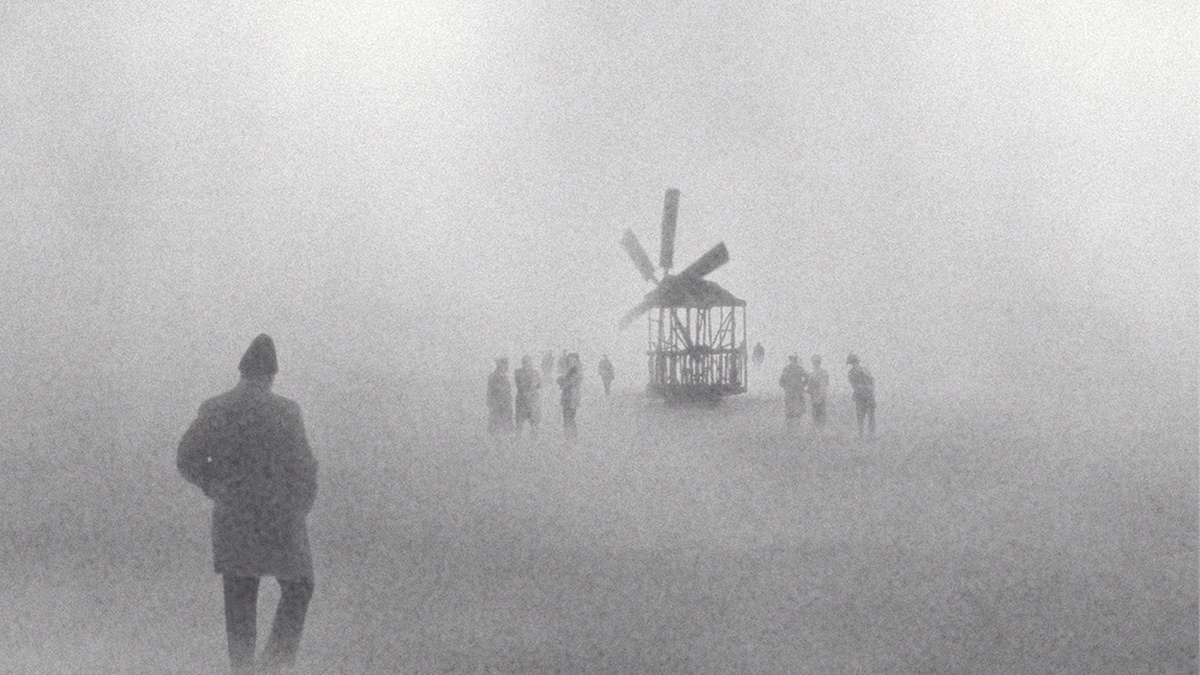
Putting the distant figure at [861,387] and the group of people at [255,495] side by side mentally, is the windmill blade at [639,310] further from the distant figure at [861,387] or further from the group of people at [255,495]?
the group of people at [255,495]

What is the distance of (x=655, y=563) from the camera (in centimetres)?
1016

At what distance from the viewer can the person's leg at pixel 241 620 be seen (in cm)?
605

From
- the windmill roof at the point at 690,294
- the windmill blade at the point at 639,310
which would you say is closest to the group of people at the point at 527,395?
the windmill roof at the point at 690,294

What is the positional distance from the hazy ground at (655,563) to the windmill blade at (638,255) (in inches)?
814

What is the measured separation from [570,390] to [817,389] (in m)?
5.28

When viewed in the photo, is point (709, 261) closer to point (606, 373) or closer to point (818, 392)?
point (606, 373)

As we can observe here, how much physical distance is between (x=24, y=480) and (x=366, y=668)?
11064mm

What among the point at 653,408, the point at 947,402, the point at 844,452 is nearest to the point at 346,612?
the point at 844,452

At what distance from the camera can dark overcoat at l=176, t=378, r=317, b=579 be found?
6.10 meters

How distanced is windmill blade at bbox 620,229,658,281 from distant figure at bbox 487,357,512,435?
17709 millimetres

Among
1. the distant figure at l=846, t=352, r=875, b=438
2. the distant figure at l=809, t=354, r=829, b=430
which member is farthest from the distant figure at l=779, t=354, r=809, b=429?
the distant figure at l=846, t=352, r=875, b=438

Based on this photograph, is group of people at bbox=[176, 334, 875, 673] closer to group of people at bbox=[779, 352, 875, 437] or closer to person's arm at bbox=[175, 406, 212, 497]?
person's arm at bbox=[175, 406, 212, 497]

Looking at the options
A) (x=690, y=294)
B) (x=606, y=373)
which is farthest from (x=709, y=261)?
(x=606, y=373)

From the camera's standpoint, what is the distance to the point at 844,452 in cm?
2033
